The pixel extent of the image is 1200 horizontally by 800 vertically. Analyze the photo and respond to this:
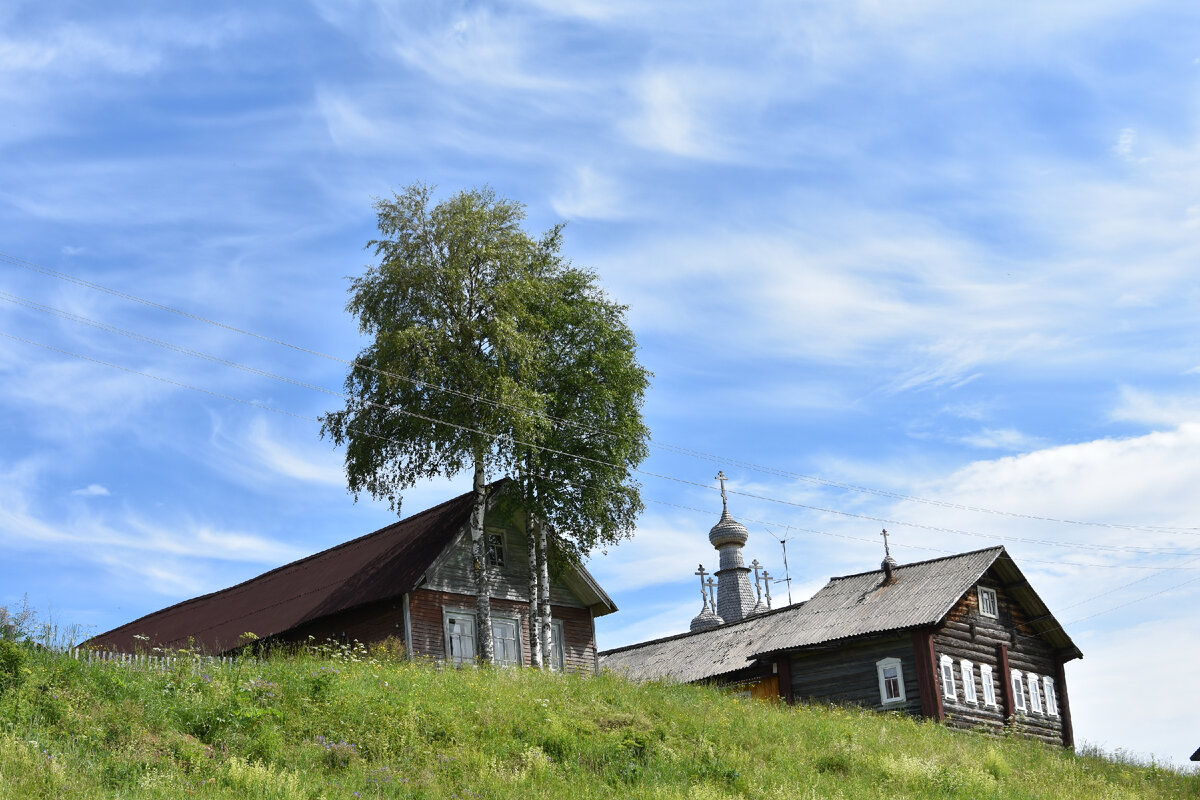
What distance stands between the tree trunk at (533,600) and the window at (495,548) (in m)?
0.95

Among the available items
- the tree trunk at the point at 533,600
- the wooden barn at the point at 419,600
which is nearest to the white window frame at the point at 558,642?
the wooden barn at the point at 419,600

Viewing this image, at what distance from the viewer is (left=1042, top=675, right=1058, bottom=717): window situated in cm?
4084

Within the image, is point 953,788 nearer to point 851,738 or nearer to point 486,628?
point 851,738

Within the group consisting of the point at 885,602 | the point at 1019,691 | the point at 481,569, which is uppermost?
the point at 481,569

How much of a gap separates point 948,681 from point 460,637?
14708 millimetres

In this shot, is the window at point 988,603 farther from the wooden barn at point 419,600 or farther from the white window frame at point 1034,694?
the wooden barn at point 419,600

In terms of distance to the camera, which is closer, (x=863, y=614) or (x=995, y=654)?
(x=863, y=614)

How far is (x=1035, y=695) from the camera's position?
1583 inches

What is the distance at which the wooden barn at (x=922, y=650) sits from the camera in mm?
36125

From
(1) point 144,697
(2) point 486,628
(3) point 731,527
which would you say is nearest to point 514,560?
(2) point 486,628

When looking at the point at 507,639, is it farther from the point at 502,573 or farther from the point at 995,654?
the point at 995,654

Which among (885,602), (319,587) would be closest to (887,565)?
(885,602)

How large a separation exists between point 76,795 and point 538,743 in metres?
8.19

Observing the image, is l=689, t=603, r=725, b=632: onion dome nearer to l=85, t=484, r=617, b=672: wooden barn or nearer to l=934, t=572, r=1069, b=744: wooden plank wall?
l=934, t=572, r=1069, b=744: wooden plank wall
